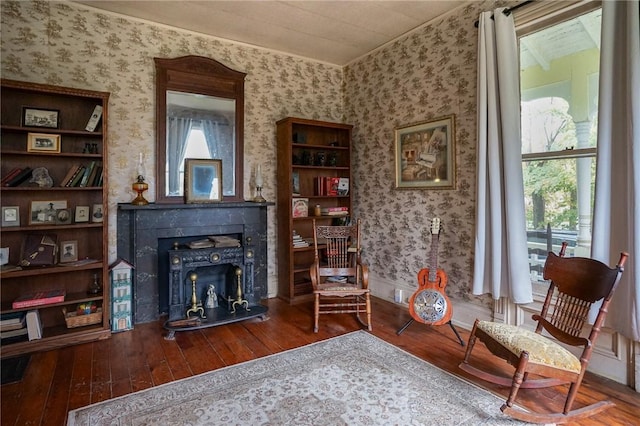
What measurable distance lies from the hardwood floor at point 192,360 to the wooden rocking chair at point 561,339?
0.12 meters

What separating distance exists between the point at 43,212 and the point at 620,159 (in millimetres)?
4357

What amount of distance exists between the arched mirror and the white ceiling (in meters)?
0.40

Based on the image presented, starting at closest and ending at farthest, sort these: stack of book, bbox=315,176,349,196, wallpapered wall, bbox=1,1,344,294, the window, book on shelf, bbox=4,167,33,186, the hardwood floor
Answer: the hardwood floor
the window
book on shelf, bbox=4,167,33,186
wallpapered wall, bbox=1,1,344,294
stack of book, bbox=315,176,349,196

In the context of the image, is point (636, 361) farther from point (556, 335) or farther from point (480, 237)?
point (480, 237)

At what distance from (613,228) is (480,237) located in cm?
88

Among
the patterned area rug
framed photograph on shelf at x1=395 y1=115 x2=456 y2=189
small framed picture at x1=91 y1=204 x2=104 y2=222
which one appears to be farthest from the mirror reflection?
the patterned area rug

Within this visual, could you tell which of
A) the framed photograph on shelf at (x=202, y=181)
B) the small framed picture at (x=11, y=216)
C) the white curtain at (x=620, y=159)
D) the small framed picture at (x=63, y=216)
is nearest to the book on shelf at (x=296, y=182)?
the framed photograph on shelf at (x=202, y=181)

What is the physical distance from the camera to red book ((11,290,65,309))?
277cm

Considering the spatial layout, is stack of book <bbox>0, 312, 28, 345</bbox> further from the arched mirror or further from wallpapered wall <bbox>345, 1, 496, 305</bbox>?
wallpapered wall <bbox>345, 1, 496, 305</bbox>

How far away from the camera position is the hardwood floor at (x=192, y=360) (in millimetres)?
2076

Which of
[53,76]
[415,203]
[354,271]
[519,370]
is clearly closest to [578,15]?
[415,203]

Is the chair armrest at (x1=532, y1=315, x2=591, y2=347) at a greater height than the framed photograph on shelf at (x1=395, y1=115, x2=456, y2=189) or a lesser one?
lesser

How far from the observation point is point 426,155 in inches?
142

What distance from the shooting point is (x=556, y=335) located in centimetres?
216
